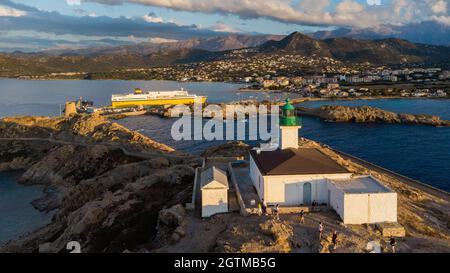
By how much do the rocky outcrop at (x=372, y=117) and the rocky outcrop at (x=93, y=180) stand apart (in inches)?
1561

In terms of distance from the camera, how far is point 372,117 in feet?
228

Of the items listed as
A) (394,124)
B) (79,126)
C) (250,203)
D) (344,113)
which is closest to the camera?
(250,203)

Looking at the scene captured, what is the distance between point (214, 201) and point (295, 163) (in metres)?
4.09

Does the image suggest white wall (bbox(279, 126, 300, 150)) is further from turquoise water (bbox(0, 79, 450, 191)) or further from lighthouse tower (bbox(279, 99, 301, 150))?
turquoise water (bbox(0, 79, 450, 191))

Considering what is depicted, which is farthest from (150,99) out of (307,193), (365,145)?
(307,193)

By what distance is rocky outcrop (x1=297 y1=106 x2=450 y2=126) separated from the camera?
64250 mm

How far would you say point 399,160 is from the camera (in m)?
41.5

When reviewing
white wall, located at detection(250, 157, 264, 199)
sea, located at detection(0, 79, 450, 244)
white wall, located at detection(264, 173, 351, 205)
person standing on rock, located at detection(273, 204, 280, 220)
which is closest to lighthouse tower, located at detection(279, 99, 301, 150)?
white wall, located at detection(250, 157, 264, 199)

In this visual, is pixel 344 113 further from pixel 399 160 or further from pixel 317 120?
pixel 399 160

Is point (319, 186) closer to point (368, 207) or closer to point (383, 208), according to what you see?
point (368, 207)

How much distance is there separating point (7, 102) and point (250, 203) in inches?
4335

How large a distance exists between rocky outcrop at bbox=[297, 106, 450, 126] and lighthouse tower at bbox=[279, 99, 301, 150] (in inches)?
2010
